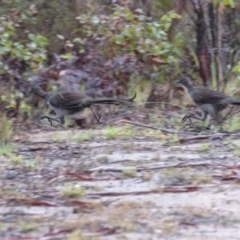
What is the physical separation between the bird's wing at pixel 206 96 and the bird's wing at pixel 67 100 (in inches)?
49.0

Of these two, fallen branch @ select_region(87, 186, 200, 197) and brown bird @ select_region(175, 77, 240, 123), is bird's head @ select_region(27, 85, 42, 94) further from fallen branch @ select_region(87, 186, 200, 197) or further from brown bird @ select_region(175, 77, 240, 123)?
fallen branch @ select_region(87, 186, 200, 197)

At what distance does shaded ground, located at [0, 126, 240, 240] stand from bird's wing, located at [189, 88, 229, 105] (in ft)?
2.42

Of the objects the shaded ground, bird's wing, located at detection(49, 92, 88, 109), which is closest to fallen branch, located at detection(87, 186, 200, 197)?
the shaded ground

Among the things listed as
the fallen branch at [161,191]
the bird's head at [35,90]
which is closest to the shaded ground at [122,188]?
the fallen branch at [161,191]

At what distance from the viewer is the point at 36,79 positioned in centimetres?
1015

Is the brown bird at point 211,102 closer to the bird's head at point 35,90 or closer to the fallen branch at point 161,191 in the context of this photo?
the bird's head at point 35,90

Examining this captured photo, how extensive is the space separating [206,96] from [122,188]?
10.9 ft

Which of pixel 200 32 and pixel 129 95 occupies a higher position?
pixel 200 32

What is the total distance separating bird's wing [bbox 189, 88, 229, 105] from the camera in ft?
27.0

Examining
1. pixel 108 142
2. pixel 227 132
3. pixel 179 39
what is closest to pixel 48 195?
pixel 108 142

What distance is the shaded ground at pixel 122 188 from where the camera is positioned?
4.07 meters

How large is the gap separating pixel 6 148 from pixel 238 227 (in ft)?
10.8

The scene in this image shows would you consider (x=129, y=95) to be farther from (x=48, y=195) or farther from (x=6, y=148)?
(x=48, y=195)

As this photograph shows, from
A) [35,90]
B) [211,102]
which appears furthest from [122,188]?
[35,90]
